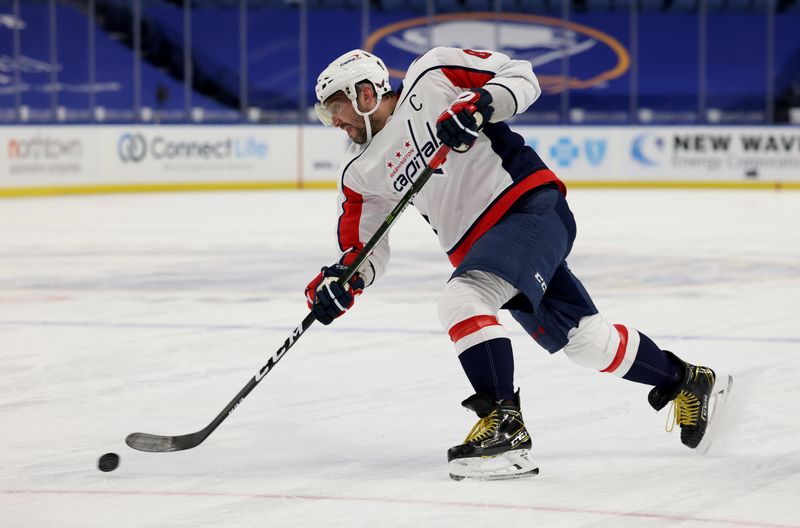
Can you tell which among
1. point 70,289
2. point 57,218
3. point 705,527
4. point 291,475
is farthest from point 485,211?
point 57,218

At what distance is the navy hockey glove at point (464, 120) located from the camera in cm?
255

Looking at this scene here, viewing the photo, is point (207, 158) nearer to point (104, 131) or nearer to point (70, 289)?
point (104, 131)

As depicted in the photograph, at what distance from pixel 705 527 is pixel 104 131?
1146 centimetres

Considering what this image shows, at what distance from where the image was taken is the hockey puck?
2.55 meters

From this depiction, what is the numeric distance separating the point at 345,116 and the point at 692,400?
1.00 metres

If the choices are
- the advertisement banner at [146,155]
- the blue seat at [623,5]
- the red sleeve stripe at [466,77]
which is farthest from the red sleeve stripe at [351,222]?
the blue seat at [623,5]

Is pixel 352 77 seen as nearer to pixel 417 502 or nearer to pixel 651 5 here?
pixel 417 502

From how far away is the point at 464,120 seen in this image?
254cm

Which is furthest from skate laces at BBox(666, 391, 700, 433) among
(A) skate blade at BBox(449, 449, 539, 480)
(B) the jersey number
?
(B) the jersey number

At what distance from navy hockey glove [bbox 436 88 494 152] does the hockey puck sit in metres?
0.94

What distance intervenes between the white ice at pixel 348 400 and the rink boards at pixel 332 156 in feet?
19.4

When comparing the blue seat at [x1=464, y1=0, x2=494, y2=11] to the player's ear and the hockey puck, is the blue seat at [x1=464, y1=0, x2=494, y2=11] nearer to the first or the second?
the player's ear

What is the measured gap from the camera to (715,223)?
938 centimetres

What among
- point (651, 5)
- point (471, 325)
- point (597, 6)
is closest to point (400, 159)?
point (471, 325)
